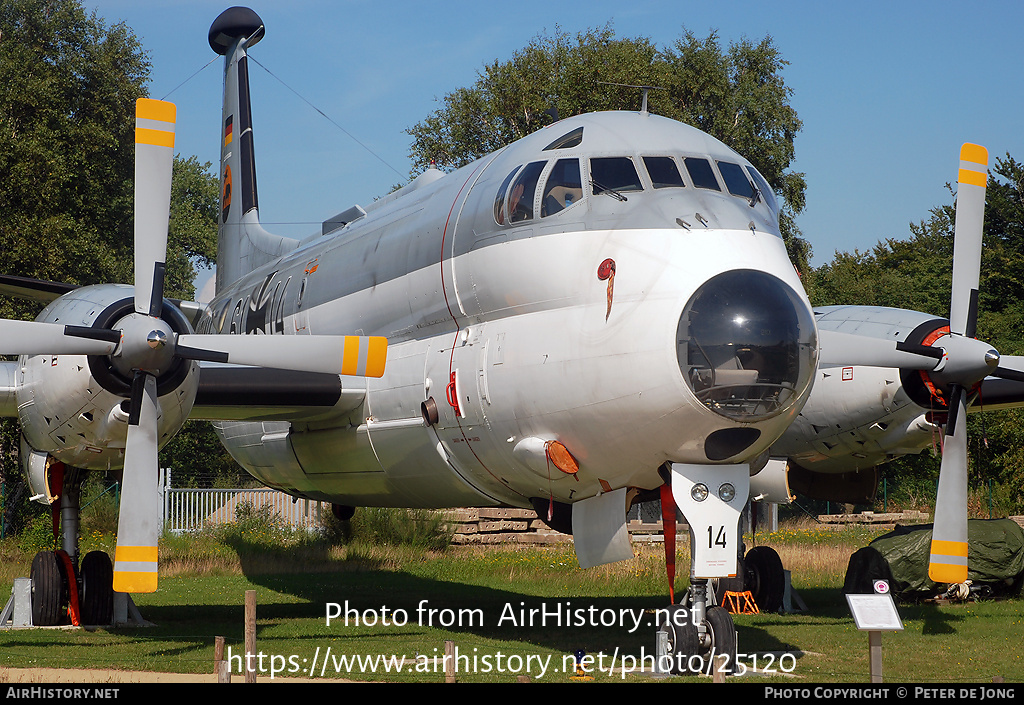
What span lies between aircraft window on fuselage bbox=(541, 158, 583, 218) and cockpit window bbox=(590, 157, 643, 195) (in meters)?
0.14

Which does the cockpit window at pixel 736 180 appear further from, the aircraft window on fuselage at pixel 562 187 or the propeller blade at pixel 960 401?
the propeller blade at pixel 960 401

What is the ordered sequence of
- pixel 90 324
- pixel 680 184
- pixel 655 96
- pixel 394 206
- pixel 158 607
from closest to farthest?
1. pixel 680 184
2. pixel 90 324
3. pixel 394 206
4. pixel 158 607
5. pixel 655 96

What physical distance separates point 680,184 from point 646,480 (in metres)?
2.52

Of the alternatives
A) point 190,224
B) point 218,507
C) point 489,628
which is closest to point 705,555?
point 489,628

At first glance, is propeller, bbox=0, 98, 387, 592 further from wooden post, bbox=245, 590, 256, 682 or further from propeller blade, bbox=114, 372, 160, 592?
wooden post, bbox=245, 590, 256, 682

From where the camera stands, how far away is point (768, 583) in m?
14.8

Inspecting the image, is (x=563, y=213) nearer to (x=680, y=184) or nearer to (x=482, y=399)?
(x=680, y=184)

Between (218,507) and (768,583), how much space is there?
1828 centimetres

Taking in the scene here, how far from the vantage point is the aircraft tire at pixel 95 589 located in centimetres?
1300

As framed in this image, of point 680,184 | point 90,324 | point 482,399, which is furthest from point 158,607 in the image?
point 680,184

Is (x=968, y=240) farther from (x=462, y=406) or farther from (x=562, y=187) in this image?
(x=462, y=406)

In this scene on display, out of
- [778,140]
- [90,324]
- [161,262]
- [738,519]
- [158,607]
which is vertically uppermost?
[778,140]

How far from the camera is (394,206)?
12.5m

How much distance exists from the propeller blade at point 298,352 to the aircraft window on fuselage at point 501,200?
1.59 metres
